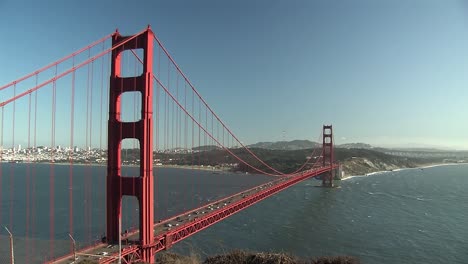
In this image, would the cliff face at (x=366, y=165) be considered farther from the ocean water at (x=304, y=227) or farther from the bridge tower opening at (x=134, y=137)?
the bridge tower opening at (x=134, y=137)

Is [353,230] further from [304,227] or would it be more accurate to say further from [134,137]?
[134,137]

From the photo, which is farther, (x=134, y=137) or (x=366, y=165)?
(x=366, y=165)

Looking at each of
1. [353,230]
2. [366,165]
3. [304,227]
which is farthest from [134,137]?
[366,165]

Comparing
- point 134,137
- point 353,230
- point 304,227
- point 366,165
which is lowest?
point 304,227

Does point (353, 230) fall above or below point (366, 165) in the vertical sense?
below

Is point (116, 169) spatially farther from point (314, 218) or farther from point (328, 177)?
point (328, 177)

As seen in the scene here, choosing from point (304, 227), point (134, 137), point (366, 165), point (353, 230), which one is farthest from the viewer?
point (366, 165)

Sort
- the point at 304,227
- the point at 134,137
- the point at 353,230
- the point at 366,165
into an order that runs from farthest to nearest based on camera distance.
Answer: the point at 366,165, the point at 304,227, the point at 353,230, the point at 134,137

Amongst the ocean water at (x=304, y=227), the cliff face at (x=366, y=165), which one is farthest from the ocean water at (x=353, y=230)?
the cliff face at (x=366, y=165)
